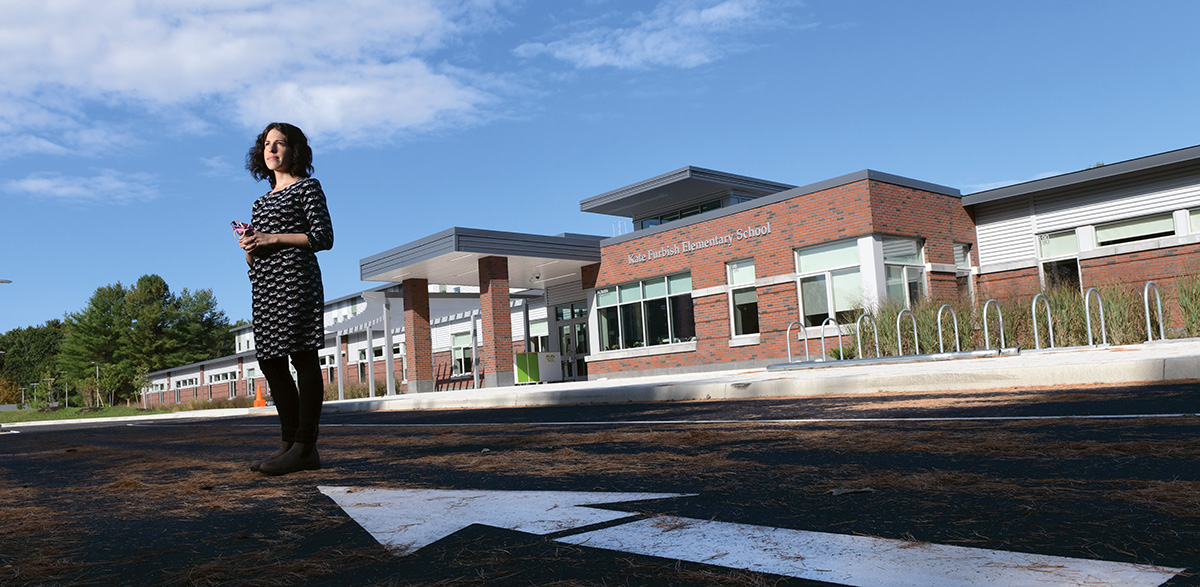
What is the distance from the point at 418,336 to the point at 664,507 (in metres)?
26.1

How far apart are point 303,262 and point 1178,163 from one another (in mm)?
21183

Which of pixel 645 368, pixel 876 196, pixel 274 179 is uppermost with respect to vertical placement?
pixel 876 196

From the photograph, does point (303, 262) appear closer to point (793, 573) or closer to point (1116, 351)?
point (793, 573)

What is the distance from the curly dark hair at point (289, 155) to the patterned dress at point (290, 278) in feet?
0.73

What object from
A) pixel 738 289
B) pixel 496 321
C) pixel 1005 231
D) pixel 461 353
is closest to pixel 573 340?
pixel 496 321

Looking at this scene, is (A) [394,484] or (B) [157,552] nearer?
(B) [157,552]

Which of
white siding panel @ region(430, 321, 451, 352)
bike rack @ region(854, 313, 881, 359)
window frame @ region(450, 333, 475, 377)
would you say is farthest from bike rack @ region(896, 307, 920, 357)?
white siding panel @ region(430, 321, 451, 352)

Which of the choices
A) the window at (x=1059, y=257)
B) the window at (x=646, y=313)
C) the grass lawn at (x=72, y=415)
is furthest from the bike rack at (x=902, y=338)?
the grass lawn at (x=72, y=415)

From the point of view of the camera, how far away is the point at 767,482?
9.89 ft

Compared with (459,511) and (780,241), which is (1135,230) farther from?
(459,511)

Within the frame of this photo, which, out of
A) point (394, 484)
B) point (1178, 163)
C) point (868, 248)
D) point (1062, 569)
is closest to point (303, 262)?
point (394, 484)

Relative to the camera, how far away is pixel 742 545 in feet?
6.47

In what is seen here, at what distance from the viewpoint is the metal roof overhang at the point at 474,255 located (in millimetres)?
23375

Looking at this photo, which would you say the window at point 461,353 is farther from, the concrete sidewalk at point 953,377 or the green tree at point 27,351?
the green tree at point 27,351
